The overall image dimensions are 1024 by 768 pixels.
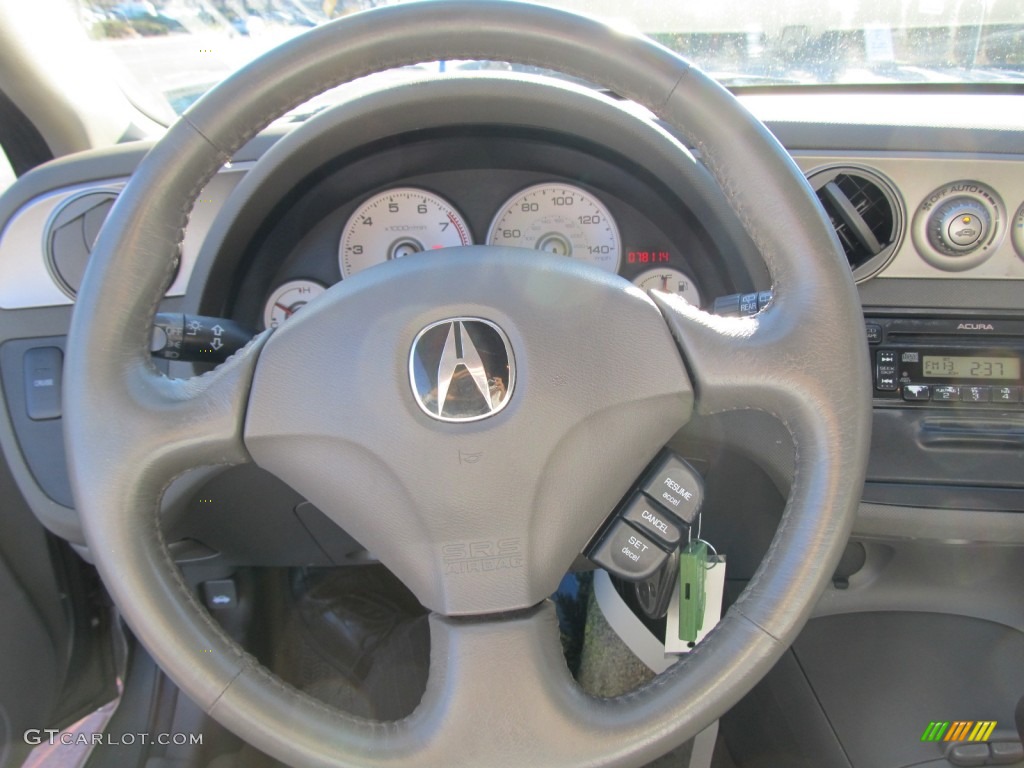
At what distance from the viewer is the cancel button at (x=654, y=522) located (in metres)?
0.98

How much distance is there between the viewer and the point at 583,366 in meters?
0.91

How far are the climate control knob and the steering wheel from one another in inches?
24.1

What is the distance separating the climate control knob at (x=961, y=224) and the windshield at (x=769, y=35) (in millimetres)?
406

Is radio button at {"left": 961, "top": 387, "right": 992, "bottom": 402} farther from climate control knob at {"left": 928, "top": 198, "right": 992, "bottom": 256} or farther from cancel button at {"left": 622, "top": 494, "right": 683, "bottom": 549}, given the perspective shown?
cancel button at {"left": 622, "top": 494, "right": 683, "bottom": 549}

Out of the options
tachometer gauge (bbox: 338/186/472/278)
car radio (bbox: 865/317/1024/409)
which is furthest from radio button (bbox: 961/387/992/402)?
tachometer gauge (bbox: 338/186/472/278)

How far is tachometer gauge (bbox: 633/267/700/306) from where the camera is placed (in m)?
1.44

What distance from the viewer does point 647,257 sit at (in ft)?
4.75

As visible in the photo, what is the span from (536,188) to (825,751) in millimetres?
1147

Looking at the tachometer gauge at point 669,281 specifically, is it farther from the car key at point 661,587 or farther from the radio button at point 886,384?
the car key at point 661,587

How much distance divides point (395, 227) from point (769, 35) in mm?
788

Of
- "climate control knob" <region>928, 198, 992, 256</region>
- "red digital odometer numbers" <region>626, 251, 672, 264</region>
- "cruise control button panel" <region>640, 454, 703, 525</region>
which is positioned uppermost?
"climate control knob" <region>928, 198, 992, 256</region>
